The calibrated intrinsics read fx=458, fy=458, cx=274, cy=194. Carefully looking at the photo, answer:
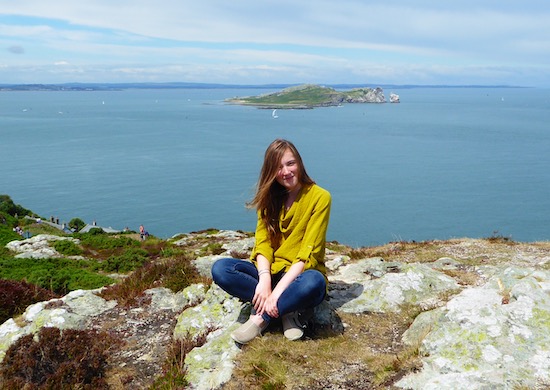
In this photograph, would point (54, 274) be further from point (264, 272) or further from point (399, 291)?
point (399, 291)

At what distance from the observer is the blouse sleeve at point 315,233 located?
19.4 ft

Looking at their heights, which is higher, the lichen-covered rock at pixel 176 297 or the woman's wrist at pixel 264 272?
the woman's wrist at pixel 264 272

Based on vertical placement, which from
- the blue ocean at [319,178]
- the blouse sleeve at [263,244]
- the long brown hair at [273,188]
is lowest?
the blue ocean at [319,178]

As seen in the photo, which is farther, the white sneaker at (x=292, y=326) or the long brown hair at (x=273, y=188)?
the long brown hair at (x=273, y=188)

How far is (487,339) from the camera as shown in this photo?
521 cm

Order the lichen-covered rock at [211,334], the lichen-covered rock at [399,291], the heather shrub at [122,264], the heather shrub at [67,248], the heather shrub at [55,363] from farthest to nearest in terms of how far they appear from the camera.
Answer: the heather shrub at [67,248], the heather shrub at [122,264], the lichen-covered rock at [399,291], the heather shrub at [55,363], the lichen-covered rock at [211,334]

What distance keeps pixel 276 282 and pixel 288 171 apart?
155 centimetres

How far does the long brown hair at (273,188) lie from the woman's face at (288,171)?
4cm

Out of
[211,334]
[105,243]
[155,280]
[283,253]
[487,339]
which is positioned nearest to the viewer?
[487,339]

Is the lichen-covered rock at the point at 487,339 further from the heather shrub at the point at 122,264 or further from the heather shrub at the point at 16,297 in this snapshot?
the heather shrub at the point at 122,264

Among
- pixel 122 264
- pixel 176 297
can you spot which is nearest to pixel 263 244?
pixel 176 297

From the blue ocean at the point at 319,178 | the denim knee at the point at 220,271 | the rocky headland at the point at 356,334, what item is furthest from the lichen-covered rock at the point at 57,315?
the blue ocean at the point at 319,178

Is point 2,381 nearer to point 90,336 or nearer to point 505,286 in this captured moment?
point 90,336

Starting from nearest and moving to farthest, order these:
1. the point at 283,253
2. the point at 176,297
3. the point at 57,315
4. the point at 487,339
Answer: the point at 487,339, the point at 283,253, the point at 57,315, the point at 176,297
